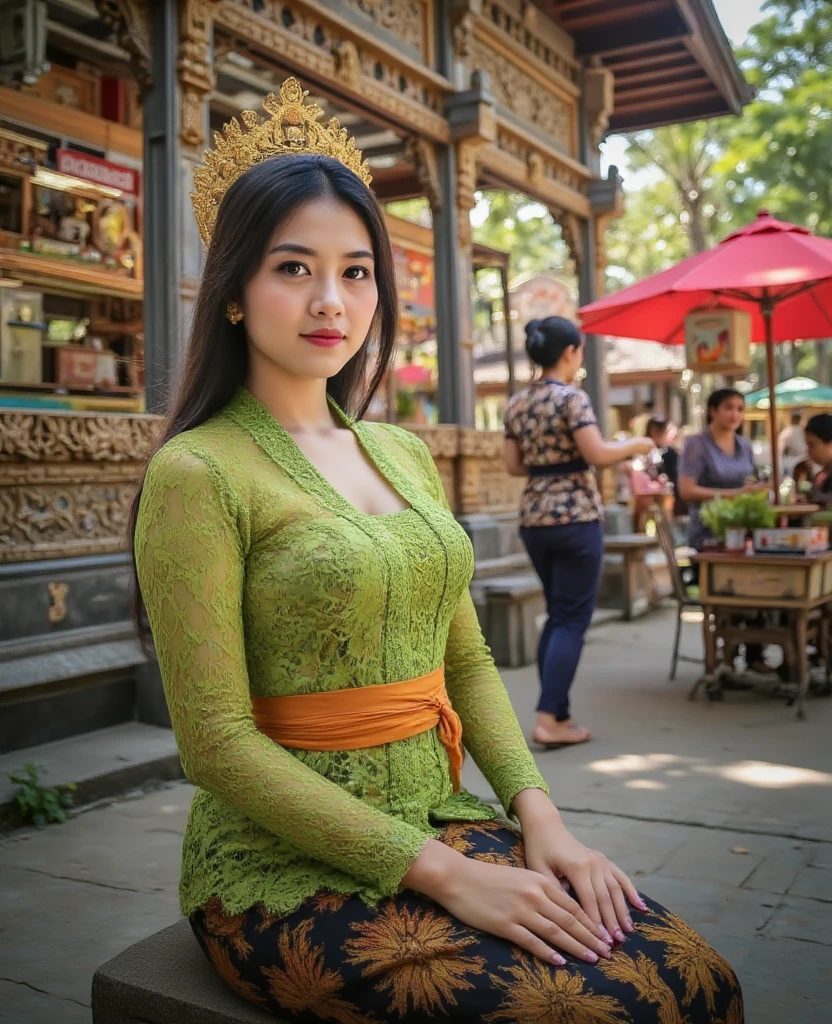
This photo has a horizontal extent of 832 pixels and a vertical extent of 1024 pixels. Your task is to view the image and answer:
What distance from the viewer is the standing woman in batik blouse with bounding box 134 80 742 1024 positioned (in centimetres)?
145

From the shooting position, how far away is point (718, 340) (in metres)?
6.26

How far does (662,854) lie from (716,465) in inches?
138

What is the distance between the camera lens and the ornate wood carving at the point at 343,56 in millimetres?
5770

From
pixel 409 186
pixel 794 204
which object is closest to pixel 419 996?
pixel 409 186

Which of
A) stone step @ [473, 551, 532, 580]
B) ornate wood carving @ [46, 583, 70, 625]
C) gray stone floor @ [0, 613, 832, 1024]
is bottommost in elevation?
gray stone floor @ [0, 613, 832, 1024]

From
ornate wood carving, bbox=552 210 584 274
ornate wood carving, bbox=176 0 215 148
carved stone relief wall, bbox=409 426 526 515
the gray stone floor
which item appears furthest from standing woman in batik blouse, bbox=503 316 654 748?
ornate wood carving, bbox=552 210 584 274

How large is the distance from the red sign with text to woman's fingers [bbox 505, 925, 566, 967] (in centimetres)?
723

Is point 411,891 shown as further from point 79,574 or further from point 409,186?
point 409,186

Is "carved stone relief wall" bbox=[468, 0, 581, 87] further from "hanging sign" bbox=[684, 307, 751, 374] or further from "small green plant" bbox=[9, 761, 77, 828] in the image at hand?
"small green plant" bbox=[9, 761, 77, 828]

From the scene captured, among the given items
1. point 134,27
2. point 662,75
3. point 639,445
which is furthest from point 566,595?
point 662,75

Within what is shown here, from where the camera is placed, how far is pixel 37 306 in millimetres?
7379

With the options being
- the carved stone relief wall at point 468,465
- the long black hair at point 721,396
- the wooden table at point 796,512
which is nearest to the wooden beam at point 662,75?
the carved stone relief wall at point 468,465

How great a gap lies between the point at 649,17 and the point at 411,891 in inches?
375

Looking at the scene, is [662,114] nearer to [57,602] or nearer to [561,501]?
[561,501]
